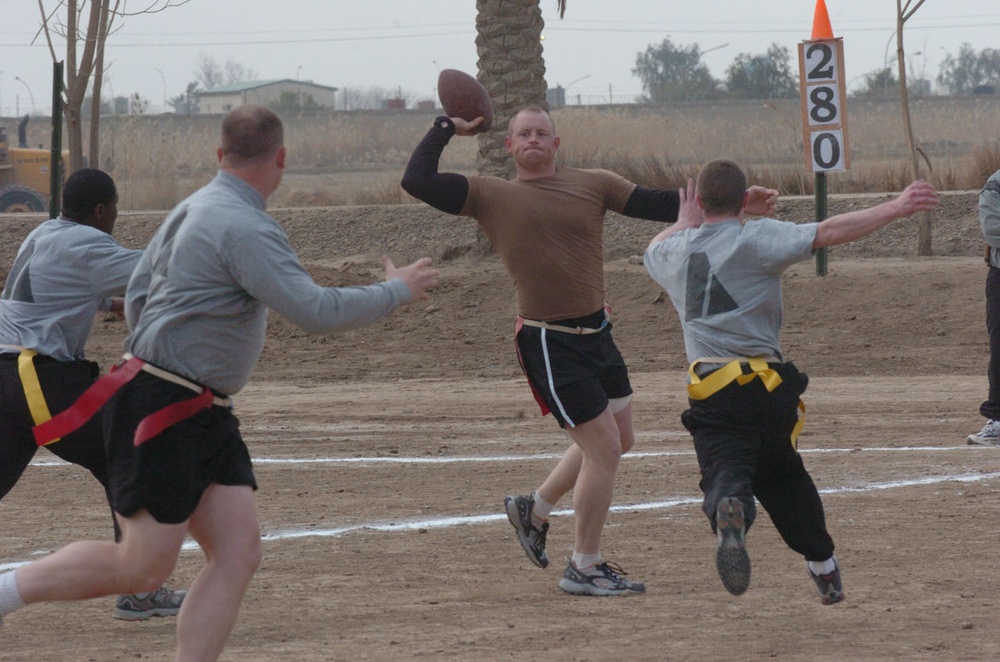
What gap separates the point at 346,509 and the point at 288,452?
2122mm

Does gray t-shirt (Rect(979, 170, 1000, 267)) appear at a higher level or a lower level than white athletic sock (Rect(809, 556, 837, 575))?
higher

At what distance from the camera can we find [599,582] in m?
6.46

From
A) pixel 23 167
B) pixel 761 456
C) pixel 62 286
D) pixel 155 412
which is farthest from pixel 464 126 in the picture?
pixel 23 167

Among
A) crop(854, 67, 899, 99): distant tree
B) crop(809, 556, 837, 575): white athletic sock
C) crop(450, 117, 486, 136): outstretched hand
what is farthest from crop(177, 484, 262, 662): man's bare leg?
crop(854, 67, 899, 99): distant tree

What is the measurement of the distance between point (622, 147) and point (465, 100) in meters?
21.2

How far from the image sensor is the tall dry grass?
2173 centimetres

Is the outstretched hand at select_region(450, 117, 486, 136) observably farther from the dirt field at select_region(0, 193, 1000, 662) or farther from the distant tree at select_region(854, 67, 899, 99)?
the distant tree at select_region(854, 67, 899, 99)

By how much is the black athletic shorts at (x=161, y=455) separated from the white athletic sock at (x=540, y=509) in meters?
2.43

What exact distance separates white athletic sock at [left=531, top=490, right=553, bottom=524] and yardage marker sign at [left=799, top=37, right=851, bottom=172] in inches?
381

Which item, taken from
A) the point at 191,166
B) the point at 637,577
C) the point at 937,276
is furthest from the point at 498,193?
the point at 191,166

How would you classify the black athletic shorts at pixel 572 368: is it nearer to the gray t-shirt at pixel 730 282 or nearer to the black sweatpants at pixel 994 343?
the gray t-shirt at pixel 730 282

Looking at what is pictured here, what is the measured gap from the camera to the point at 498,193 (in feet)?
22.0

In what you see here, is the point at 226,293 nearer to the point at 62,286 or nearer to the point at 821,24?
the point at 62,286

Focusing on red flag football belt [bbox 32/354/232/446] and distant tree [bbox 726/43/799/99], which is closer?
red flag football belt [bbox 32/354/232/446]
